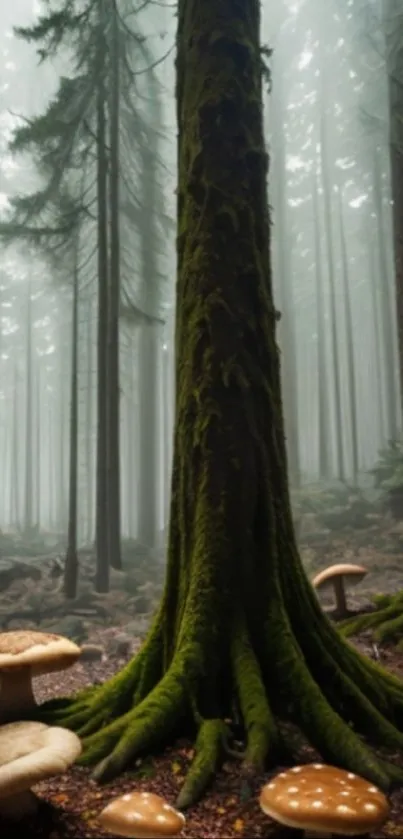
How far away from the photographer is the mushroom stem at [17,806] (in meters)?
2.62

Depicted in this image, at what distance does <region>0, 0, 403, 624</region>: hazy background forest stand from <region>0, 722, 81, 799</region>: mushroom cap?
15.1 ft

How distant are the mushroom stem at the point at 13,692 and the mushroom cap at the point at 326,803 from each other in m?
1.66

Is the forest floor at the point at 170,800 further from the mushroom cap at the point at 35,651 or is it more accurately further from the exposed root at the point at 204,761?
the mushroom cap at the point at 35,651

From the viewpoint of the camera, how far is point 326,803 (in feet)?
7.11

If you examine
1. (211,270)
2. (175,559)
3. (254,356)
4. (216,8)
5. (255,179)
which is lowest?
(175,559)

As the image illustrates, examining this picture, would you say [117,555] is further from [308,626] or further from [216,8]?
[216,8]

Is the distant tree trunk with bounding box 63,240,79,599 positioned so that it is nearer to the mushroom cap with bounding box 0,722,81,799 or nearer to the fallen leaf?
the mushroom cap with bounding box 0,722,81,799

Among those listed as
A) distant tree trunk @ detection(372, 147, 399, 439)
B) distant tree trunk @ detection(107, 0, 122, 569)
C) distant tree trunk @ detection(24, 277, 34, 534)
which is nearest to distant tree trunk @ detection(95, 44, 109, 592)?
distant tree trunk @ detection(107, 0, 122, 569)

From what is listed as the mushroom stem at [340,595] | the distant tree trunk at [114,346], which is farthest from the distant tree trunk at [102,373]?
the mushroom stem at [340,595]

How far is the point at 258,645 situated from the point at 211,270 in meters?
2.17

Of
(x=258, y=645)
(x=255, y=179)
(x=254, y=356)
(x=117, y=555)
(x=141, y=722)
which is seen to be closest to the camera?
(x=141, y=722)

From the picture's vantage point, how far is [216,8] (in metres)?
4.02

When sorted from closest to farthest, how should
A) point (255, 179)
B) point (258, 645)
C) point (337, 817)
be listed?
point (337, 817) < point (258, 645) < point (255, 179)

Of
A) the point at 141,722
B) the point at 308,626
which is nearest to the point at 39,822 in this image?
the point at 141,722
